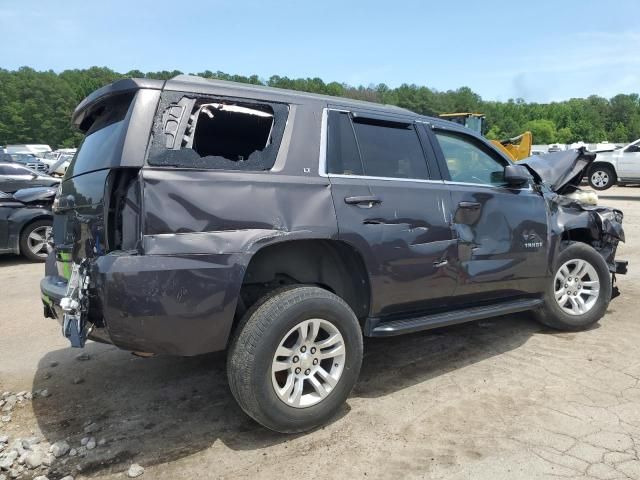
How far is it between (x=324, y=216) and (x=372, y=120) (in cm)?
91

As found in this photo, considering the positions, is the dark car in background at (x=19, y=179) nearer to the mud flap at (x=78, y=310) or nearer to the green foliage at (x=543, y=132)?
the mud flap at (x=78, y=310)

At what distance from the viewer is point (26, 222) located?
8.27 metres

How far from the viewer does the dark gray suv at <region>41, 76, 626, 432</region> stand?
2.71 meters

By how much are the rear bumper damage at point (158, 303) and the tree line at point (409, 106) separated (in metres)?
96.9

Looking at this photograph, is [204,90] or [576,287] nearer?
[204,90]

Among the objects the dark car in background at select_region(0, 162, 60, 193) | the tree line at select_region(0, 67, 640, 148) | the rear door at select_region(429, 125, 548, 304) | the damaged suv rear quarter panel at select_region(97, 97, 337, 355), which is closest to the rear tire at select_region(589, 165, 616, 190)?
the rear door at select_region(429, 125, 548, 304)

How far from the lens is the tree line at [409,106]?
106 meters

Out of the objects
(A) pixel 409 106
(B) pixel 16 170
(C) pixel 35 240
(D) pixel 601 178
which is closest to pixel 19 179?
(B) pixel 16 170

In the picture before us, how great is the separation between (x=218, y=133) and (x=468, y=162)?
2.03 meters

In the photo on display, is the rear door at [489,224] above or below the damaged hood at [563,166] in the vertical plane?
below

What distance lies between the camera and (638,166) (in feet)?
56.1

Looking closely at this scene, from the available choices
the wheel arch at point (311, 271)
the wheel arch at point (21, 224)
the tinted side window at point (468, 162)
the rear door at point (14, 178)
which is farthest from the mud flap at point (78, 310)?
the rear door at point (14, 178)

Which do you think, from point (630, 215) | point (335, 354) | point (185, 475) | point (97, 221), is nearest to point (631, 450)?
point (335, 354)

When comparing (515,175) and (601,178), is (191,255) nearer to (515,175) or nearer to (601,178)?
(515,175)
